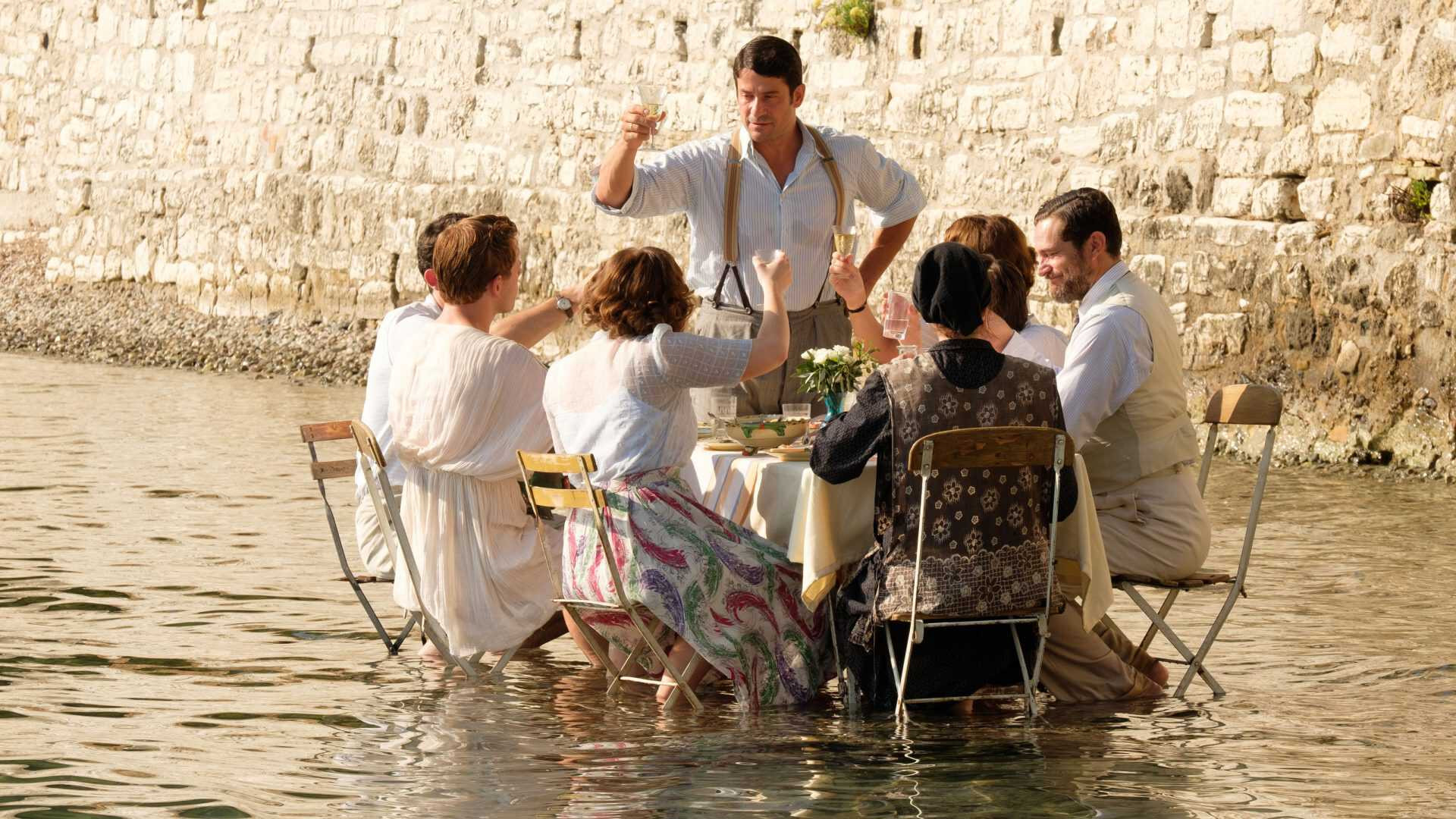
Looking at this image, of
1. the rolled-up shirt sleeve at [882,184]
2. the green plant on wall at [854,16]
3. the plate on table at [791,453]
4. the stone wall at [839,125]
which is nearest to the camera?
the plate on table at [791,453]

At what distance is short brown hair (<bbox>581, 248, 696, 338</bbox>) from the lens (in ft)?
17.4

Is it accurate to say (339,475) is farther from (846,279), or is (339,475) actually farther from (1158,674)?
(1158,674)

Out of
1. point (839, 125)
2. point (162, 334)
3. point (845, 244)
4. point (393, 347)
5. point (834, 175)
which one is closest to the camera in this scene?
point (845, 244)

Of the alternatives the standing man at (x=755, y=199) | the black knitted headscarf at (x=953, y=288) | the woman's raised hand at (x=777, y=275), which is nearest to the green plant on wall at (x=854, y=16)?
the standing man at (x=755, y=199)

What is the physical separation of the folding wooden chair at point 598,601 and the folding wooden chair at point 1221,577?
1126 millimetres

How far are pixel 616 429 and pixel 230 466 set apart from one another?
5.13 meters

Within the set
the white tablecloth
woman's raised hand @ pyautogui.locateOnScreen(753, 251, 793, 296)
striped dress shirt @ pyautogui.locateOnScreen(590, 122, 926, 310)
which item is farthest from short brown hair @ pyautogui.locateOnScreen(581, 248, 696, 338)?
striped dress shirt @ pyautogui.locateOnScreen(590, 122, 926, 310)

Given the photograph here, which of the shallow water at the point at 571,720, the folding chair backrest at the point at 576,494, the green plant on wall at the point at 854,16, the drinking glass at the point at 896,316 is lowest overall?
the shallow water at the point at 571,720

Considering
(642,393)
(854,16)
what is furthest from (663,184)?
(854,16)

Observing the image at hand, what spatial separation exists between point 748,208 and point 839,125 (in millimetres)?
5758

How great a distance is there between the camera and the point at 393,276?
14.8m

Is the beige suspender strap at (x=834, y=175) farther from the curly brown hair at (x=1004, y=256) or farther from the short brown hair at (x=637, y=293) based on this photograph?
the short brown hair at (x=637, y=293)

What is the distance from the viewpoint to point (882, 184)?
267 inches

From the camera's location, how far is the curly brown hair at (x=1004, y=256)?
5.65 m
